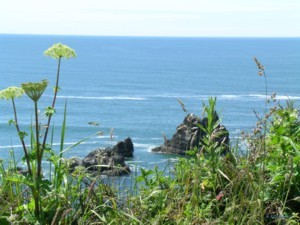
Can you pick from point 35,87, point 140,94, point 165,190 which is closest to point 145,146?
point 140,94

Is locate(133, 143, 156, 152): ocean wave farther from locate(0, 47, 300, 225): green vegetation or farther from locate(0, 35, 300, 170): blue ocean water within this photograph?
locate(0, 47, 300, 225): green vegetation

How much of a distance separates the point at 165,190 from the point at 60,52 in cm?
95

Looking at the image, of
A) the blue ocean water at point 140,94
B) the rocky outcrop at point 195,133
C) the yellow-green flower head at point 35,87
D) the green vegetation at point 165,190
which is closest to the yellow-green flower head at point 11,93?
the green vegetation at point 165,190

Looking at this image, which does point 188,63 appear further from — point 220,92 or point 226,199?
point 226,199

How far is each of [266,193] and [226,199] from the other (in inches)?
12.3

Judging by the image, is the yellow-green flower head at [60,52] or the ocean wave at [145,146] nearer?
the yellow-green flower head at [60,52]

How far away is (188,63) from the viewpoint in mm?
181000

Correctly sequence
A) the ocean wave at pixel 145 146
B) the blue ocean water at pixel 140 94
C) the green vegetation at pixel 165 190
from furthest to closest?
the blue ocean water at pixel 140 94, the ocean wave at pixel 145 146, the green vegetation at pixel 165 190

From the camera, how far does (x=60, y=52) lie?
346cm

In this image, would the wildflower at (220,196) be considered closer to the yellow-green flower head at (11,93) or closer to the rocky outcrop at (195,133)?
the rocky outcrop at (195,133)

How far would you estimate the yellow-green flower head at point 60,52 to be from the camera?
345 centimetres

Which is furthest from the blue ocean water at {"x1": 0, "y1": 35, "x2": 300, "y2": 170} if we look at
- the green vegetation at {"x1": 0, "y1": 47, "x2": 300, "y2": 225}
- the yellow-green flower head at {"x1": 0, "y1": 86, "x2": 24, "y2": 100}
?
the yellow-green flower head at {"x1": 0, "y1": 86, "x2": 24, "y2": 100}

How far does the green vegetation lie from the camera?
3.20 metres

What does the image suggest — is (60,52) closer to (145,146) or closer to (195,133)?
(195,133)
